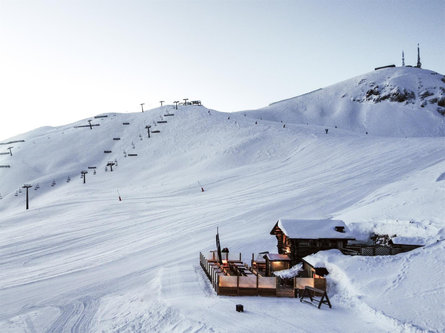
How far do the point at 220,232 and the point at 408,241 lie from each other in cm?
1270

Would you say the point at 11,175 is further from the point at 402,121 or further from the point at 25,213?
the point at 402,121

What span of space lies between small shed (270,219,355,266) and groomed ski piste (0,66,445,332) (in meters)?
0.84

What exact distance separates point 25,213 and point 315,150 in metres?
35.8

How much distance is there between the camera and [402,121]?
112 metres

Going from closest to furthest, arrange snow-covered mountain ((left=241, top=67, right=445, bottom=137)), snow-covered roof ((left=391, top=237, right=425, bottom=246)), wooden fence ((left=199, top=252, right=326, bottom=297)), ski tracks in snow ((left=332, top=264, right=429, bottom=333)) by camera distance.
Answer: ski tracks in snow ((left=332, top=264, right=429, bottom=333)), wooden fence ((left=199, top=252, right=326, bottom=297)), snow-covered roof ((left=391, top=237, right=425, bottom=246)), snow-covered mountain ((left=241, top=67, right=445, bottom=137))

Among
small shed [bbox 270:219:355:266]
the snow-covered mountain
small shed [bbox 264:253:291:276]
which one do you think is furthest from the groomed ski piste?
the snow-covered mountain

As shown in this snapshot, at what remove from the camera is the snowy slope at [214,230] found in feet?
52.0

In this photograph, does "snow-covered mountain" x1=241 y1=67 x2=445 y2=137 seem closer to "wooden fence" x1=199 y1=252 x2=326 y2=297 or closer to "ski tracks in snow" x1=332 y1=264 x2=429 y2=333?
"ski tracks in snow" x1=332 y1=264 x2=429 y2=333

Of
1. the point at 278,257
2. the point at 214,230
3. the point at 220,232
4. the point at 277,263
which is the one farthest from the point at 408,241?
the point at 214,230

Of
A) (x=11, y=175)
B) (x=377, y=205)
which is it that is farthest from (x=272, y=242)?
(x=11, y=175)

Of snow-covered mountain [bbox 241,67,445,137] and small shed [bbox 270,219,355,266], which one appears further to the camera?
snow-covered mountain [bbox 241,67,445,137]

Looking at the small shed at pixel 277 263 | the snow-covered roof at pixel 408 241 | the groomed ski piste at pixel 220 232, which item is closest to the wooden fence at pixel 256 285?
the groomed ski piste at pixel 220 232

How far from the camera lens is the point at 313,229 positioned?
75.4ft

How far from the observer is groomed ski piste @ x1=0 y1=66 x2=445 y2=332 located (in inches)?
622
